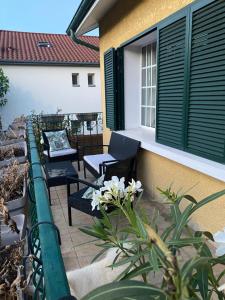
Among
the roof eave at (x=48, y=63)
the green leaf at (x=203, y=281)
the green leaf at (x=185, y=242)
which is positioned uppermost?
the roof eave at (x=48, y=63)

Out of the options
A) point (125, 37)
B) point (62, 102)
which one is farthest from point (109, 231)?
point (62, 102)

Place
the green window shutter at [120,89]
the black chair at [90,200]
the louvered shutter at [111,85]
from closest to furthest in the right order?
1. the black chair at [90,200]
2. the green window shutter at [120,89]
3. the louvered shutter at [111,85]

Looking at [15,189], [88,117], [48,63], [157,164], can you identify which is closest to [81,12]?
[157,164]

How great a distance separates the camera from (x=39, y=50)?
1444 centimetres

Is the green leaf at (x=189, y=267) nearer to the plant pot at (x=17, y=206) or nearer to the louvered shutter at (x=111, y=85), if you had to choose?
the plant pot at (x=17, y=206)

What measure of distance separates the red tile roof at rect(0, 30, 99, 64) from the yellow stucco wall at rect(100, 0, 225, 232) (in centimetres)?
887

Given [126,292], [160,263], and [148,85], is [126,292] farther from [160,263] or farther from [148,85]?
[148,85]

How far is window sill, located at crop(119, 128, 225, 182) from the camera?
236cm

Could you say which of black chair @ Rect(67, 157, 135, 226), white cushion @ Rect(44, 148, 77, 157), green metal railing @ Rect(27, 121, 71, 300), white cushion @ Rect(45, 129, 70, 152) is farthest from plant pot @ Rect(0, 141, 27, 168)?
white cushion @ Rect(45, 129, 70, 152)

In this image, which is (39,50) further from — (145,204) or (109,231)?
(109,231)

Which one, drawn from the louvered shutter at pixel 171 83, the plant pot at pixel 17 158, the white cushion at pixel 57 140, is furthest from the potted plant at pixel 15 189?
the white cushion at pixel 57 140

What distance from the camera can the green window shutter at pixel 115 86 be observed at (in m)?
4.79

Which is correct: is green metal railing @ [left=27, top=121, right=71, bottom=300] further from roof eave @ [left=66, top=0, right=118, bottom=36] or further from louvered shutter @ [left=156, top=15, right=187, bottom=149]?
roof eave @ [left=66, top=0, right=118, bottom=36]

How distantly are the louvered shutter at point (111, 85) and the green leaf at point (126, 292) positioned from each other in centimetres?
463
